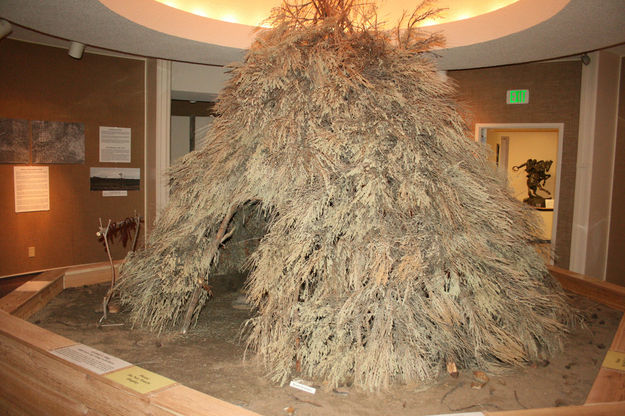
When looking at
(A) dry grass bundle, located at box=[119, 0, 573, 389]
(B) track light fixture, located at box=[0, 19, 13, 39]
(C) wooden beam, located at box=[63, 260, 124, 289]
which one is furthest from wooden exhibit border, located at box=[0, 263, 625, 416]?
(B) track light fixture, located at box=[0, 19, 13, 39]

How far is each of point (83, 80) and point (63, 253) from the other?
2.01m

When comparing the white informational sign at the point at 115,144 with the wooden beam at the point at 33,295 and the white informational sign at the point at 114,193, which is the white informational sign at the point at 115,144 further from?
the wooden beam at the point at 33,295

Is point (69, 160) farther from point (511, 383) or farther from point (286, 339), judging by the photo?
point (511, 383)

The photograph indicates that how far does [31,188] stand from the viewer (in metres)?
4.47

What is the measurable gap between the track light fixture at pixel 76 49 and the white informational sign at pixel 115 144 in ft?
2.72

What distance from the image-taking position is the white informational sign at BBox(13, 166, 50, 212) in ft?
14.4

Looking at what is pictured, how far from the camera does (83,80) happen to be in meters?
4.77

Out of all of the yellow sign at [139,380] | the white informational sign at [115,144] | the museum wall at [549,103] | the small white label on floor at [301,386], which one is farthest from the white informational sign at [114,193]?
the museum wall at [549,103]

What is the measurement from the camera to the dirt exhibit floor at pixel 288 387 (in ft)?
6.04

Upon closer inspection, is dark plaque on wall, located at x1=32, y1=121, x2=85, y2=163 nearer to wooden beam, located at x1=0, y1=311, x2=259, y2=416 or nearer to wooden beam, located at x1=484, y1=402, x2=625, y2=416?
wooden beam, located at x1=0, y1=311, x2=259, y2=416

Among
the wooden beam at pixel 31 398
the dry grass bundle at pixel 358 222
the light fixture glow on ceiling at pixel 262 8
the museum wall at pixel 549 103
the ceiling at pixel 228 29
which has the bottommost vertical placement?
the wooden beam at pixel 31 398

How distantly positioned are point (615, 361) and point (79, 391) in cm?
251

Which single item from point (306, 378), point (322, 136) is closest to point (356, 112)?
point (322, 136)

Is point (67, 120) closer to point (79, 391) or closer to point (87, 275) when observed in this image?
point (87, 275)
